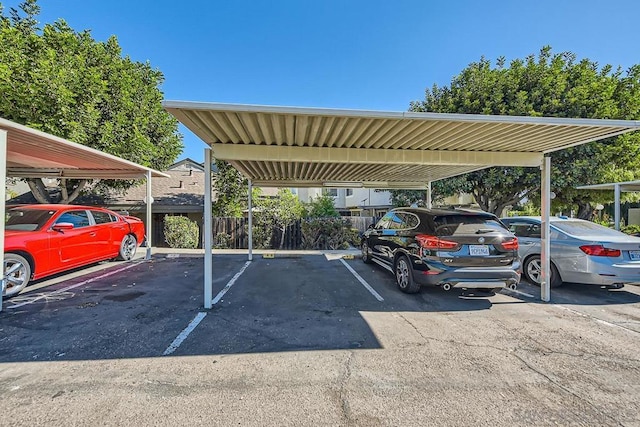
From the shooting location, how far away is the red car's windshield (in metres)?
5.84

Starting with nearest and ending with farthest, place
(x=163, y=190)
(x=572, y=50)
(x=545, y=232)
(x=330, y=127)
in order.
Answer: (x=330, y=127)
(x=545, y=232)
(x=572, y=50)
(x=163, y=190)

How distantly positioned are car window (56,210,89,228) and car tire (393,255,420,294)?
7197mm

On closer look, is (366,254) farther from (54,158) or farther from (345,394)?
(54,158)

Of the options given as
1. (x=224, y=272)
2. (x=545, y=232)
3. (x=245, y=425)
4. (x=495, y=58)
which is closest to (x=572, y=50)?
(x=495, y=58)

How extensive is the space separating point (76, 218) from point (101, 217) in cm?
109

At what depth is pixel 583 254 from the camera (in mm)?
5574

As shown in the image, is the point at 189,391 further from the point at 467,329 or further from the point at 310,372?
the point at 467,329

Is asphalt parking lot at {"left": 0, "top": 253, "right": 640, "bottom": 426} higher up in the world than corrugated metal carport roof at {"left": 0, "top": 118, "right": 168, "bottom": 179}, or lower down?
lower down

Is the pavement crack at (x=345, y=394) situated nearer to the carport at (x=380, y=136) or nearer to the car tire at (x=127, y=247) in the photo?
the carport at (x=380, y=136)

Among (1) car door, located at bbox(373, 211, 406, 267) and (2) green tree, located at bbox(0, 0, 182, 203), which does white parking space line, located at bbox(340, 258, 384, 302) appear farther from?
(2) green tree, located at bbox(0, 0, 182, 203)

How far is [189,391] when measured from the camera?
266 centimetres

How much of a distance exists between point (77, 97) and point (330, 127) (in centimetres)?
1085

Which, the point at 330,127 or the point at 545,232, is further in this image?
the point at 545,232

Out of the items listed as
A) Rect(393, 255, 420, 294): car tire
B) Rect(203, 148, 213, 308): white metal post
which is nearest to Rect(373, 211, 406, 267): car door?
Rect(393, 255, 420, 294): car tire
